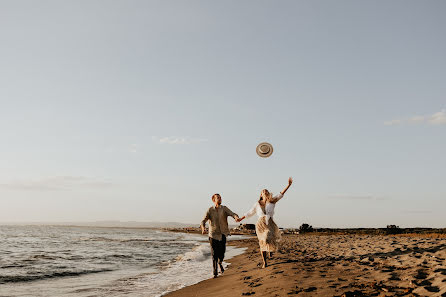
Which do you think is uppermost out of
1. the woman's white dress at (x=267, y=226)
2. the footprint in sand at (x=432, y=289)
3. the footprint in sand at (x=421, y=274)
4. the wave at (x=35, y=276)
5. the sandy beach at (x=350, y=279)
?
the woman's white dress at (x=267, y=226)

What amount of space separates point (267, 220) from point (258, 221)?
331 millimetres

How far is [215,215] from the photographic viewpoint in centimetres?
1035

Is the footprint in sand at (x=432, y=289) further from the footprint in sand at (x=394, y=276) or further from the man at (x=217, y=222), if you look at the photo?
the man at (x=217, y=222)

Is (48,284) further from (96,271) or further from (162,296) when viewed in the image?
(162,296)

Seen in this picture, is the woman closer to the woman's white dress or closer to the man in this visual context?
the woman's white dress

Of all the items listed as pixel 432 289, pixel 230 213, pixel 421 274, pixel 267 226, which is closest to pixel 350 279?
pixel 421 274

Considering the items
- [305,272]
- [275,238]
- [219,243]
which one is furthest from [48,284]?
[305,272]

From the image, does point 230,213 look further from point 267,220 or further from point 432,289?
point 432,289

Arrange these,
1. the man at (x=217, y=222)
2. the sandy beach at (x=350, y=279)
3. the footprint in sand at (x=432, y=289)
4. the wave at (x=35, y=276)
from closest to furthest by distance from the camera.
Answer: the footprint in sand at (x=432, y=289) < the sandy beach at (x=350, y=279) < the man at (x=217, y=222) < the wave at (x=35, y=276)

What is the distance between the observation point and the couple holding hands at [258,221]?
10.0m

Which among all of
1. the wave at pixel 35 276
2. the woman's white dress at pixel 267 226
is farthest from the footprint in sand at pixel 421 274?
the wave at pixel 35 276

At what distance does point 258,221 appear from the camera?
10.2 m

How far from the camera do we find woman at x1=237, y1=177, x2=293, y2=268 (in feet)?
32.8

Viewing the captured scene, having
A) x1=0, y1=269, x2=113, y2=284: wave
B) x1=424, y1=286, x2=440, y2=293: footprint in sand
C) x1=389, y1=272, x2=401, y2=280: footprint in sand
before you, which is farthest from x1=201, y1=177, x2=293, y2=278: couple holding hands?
x1=0, y1=269, x2=113, y2=284: wave
